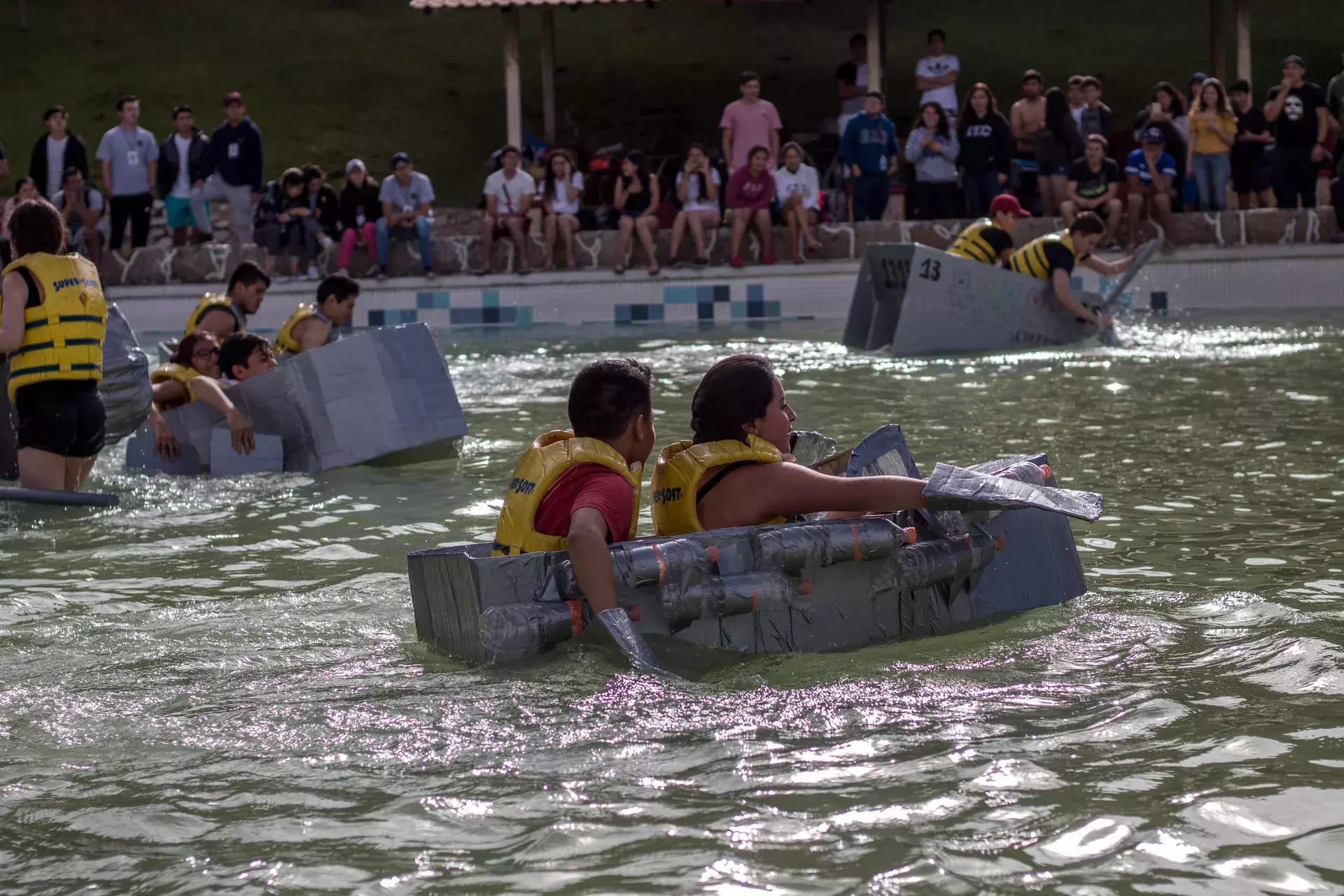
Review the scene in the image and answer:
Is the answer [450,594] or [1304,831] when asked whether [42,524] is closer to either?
[450,594]

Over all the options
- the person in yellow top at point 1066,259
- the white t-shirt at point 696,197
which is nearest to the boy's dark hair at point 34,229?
the person in yellow top at point 1066,259

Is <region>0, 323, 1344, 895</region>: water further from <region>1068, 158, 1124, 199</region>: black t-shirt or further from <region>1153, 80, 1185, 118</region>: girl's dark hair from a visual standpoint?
<region>1153, 80, 1185, 118</region>: girl's dark hair

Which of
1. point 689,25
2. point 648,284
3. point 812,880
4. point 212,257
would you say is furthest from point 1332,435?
point 689,25

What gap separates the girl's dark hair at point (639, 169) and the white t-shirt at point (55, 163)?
20.4 feet

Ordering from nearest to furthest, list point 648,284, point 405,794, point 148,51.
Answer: point 405,794, point 648,284, point 148,51

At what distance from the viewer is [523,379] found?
1261cm

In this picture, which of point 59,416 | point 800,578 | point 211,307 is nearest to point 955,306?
point 211,307

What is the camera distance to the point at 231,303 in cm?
961

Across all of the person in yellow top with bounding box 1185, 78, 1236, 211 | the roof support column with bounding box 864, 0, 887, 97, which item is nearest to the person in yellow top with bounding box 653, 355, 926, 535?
the person in yellow top with bounding box 1185, 78, 1236, 211

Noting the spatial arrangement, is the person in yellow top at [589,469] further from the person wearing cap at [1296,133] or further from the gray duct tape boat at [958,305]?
the person wearing cap at [1296,133]

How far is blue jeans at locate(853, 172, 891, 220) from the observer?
17578 mm

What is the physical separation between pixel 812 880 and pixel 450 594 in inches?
69.9

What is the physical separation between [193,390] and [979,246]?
6934mm

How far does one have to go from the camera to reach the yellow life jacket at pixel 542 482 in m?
4.71
